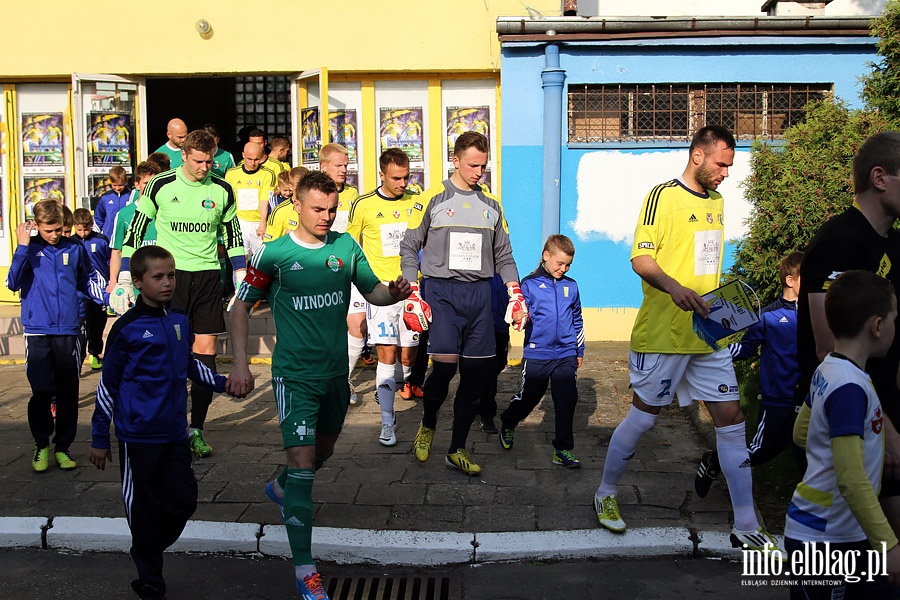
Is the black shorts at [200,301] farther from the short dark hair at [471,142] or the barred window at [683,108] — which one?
the barred window at [683,108]

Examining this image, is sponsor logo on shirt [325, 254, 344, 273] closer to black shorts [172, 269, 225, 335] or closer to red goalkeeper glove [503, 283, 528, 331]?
red goalkeeper glove [503, 283, 528, 331]

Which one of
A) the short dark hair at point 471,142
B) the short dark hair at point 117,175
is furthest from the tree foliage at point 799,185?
the short dark hair at point 117,175

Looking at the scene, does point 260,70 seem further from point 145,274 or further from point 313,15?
point 145,274

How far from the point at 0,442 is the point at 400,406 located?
321 centimetres

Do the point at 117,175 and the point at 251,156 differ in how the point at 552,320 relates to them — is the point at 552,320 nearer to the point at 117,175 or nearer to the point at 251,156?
the point at 251,156

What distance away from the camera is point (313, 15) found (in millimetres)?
11992

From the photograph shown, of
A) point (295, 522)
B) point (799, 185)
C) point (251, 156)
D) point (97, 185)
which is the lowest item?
point (295, 522)

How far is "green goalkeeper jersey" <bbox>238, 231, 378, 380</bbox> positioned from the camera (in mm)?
4777

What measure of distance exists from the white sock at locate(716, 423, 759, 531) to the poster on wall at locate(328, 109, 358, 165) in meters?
8.20

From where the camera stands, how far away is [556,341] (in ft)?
21.6

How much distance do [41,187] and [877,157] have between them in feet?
38.9

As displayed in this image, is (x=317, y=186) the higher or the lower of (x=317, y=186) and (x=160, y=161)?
the lower

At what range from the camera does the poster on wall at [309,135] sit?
11820mm

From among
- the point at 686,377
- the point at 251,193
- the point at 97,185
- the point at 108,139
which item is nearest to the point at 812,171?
the point at 686,377
